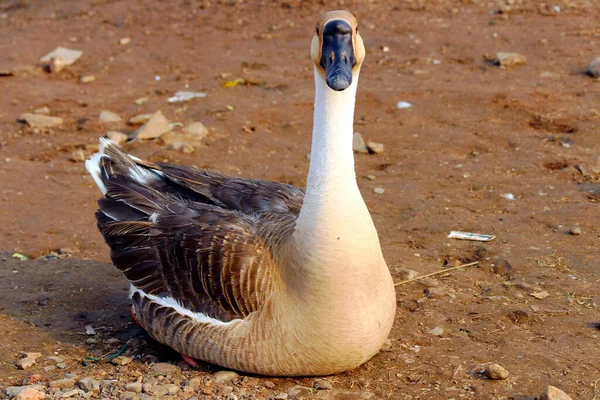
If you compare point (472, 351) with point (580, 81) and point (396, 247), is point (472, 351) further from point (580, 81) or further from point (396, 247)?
point (580, 81)

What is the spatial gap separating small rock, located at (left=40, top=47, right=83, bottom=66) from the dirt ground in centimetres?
21

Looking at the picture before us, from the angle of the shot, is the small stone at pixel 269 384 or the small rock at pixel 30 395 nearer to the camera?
the small rock at pixel 30 395

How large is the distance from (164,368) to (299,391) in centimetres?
89

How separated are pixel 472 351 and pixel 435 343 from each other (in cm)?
25

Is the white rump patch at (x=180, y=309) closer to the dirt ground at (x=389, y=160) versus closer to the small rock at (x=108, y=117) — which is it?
the dirt ground at (x=389, y=160)

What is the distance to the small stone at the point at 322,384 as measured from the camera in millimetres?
4488

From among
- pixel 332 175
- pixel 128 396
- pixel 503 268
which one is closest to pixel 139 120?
pixel 503 268

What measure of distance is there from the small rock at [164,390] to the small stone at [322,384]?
2.64ft

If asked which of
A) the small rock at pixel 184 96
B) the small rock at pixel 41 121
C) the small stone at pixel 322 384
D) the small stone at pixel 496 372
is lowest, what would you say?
the small rock at pixel 41 121

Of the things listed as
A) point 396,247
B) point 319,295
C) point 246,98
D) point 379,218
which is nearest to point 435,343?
point 319,295

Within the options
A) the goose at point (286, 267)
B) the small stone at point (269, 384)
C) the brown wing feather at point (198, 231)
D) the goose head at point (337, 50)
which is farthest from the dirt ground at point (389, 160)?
the goose head at point (337, 50)

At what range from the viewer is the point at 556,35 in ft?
39.0

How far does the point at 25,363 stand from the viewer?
15.7 feet

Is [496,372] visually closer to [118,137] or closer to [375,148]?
[375,148]
